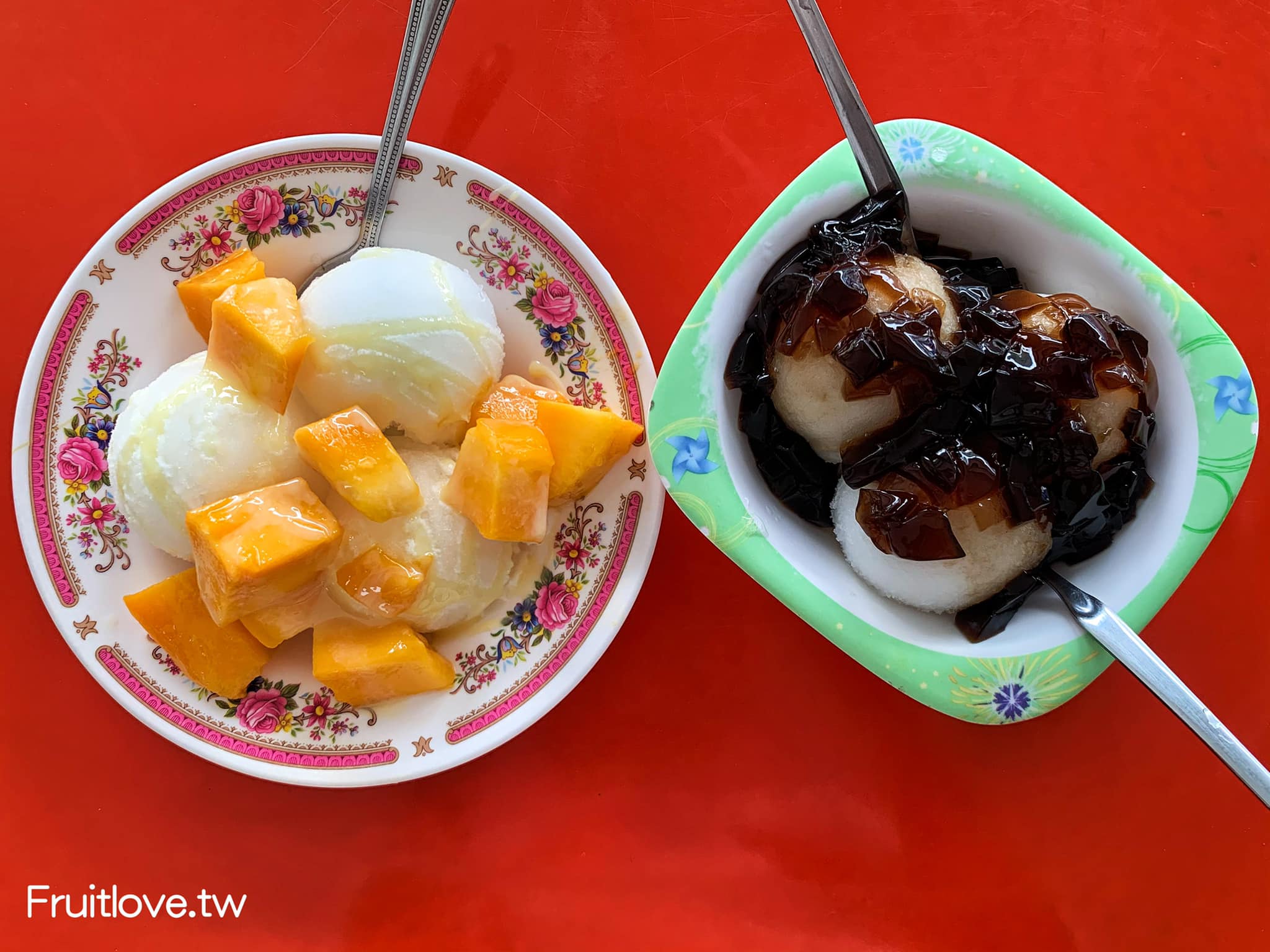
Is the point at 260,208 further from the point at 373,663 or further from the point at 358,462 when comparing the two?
the point at 373,663

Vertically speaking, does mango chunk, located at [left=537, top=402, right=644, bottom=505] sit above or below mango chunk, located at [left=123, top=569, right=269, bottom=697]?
above

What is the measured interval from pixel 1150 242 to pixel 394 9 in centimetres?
107

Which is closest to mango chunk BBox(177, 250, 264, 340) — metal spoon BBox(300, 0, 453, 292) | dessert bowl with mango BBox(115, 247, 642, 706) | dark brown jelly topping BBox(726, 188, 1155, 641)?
dessert bowl with mango BBox(115, 247, 642, 706)

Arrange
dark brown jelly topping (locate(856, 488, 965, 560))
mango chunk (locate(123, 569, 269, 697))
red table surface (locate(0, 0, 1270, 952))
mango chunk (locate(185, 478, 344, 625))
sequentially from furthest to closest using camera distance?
1. red table surface (locate(0, 0, 1270, 952))
2. mango chunk (locate(123, 569, 269, 697))
3. mango chunk (locate(185, 478, 344, 625))
4. dark brown jelly topping (locate(856, 488, 965, 560))

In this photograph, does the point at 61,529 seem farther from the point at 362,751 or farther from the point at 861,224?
the point at 861,224

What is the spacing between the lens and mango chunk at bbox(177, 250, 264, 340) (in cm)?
100

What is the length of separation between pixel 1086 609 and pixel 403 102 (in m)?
0.91

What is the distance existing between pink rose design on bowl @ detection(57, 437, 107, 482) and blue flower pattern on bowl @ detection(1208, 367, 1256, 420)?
1180 mm

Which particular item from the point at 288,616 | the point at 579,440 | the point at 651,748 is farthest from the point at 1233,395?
the point at 288,616

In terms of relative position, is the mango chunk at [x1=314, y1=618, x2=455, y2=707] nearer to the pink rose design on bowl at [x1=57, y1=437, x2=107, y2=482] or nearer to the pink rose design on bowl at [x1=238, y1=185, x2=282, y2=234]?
the pink rose design on bowl at [x1=57, y1=437, x2=107, y2=482]

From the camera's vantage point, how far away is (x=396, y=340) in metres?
0.97

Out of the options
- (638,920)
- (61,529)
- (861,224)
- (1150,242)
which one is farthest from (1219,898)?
(61,529)

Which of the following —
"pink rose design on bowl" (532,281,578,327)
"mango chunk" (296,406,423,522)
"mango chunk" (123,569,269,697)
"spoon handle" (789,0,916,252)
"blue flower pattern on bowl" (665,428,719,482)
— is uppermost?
"spoon handle" (789,0,916,252)

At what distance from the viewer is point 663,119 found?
1.19m
